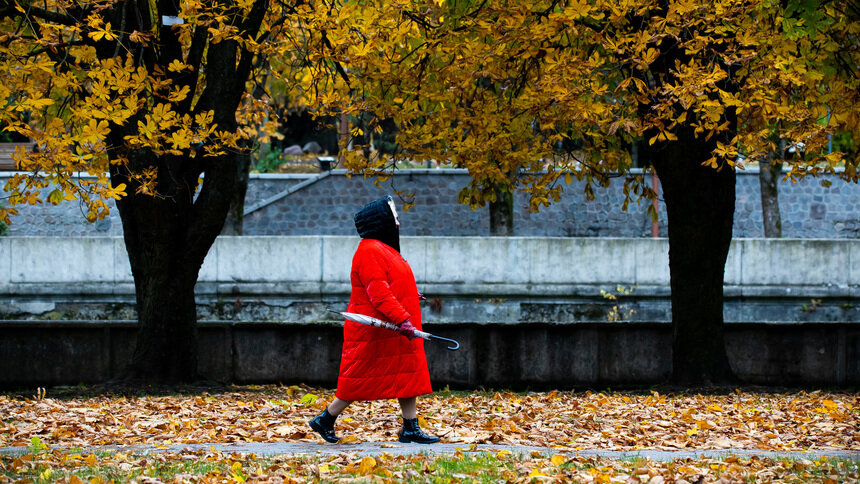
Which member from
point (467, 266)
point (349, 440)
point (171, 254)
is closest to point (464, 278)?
point (467, 266)

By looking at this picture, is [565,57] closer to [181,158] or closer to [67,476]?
[181,158]

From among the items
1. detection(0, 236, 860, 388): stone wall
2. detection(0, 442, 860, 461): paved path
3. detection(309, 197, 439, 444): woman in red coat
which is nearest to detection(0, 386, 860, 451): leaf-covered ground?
detection(0, 442, 860, 461): paved path

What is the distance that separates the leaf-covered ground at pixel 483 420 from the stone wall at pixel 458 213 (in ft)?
48.4

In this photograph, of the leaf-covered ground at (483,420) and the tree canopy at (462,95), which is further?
the tree canopy at (462,95)

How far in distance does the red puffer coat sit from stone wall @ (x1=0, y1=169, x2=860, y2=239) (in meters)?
18.9

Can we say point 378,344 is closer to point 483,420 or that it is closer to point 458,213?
point 483,420

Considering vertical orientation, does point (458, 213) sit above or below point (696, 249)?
above

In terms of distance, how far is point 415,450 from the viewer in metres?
6.50

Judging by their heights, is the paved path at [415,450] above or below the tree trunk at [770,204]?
below

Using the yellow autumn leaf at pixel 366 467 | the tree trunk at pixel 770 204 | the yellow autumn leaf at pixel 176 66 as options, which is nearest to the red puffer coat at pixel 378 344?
the yellow autumn leaf at pixel 366 467

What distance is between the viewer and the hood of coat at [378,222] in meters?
6.78

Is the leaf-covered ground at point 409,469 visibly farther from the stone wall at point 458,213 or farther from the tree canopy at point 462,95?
the stone wall at point 458,213

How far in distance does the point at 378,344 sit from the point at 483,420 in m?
2.19

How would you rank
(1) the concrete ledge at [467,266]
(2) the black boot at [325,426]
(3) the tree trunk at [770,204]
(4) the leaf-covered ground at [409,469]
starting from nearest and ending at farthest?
(4) the leaf-covered ground at [409,469], (2) the black boot at [325,426], (1) the concrete ledge at [467,266], (3) the tree trunk at [770,204]
